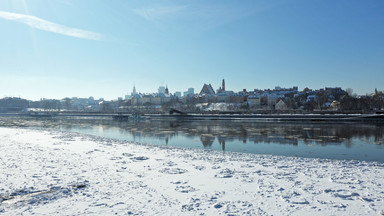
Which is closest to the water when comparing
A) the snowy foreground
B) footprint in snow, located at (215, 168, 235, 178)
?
the snowy foreground

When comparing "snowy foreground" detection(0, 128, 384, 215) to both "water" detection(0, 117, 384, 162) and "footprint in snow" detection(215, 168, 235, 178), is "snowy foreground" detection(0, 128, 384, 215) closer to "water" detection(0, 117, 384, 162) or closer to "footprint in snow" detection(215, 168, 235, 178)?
"footprint in snow" detection(215, 168, 235, 178)

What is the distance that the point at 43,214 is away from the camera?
6.27 metres

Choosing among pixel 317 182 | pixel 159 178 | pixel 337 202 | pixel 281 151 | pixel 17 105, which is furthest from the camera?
pixel 17 105

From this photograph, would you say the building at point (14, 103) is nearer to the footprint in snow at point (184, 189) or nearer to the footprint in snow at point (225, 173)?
the footprint in snow at point (225, 173)

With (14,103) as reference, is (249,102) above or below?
below

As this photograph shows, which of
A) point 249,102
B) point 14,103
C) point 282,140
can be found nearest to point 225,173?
point 282,140

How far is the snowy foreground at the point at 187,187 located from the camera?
657 centimetres

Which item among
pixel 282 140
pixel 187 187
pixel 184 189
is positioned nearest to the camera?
pixel 184 189

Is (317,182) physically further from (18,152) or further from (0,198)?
(18,152)

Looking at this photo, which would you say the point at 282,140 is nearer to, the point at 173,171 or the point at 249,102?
the point at 173,171

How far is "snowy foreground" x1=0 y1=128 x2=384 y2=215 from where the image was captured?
21.6 feet

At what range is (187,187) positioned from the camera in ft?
27.5

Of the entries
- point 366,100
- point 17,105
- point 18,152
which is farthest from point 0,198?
point 17,105

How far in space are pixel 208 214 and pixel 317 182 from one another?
4268 millimetres
